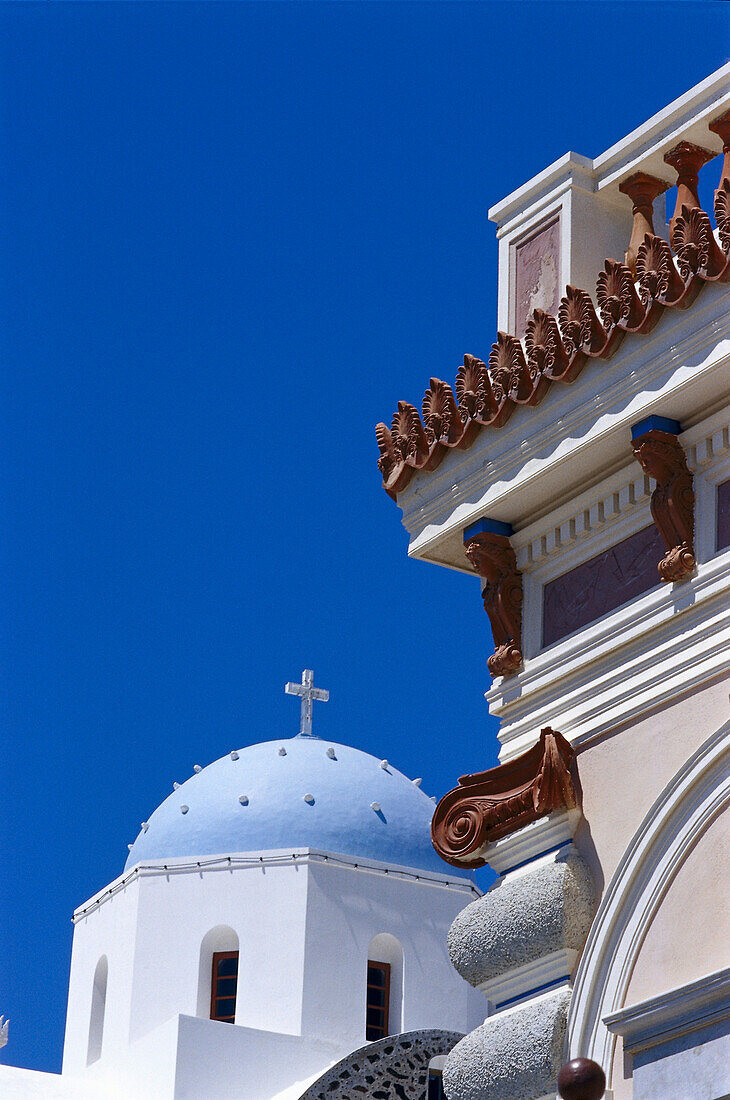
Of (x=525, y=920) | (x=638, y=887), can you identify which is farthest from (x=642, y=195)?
(x=525, y=920)

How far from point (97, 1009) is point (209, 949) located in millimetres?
1609

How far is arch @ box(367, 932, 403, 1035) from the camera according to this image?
763 inches

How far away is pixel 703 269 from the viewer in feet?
26.2

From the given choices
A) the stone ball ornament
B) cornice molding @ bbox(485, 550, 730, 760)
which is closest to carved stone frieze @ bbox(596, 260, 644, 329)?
cornice molding @ bbox(485, 550, 730, 760)

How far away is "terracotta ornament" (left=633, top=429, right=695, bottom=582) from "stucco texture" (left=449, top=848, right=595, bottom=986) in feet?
4.23

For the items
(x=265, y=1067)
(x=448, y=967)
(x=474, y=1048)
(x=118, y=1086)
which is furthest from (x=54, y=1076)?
(x=474, y=1048)

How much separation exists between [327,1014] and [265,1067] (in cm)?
86

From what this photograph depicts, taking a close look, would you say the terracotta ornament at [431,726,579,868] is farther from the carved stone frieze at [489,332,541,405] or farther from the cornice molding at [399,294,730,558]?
the carved stone frieze at [489,332,541,405]

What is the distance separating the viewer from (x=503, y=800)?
27.4ft

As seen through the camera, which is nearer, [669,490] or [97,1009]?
[669,490]

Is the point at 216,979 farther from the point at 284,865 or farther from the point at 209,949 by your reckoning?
the point at 284,865

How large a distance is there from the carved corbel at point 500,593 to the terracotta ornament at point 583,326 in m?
0.47

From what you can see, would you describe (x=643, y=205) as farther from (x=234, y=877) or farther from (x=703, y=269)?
(x=234, y=877)

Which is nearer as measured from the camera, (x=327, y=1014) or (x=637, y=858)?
(x=637, y=858)
